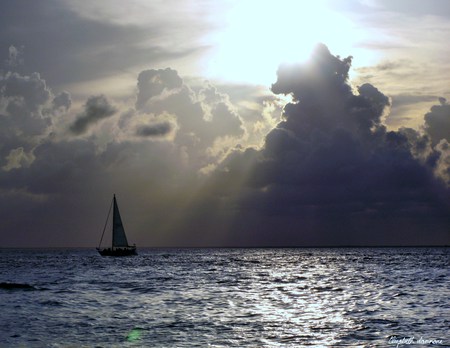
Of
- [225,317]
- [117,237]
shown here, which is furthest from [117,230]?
[225,317]

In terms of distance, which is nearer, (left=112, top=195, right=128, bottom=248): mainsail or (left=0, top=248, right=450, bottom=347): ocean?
(left=0, top=248, right=450, bottom=347): ocean

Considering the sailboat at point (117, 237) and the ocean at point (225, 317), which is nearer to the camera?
the ocean at point (225, 317)

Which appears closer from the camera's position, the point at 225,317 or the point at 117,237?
the point at 225,317

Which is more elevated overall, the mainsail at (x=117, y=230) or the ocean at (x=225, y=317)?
the mainsail at (x=117, y=230)

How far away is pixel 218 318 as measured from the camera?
141 feet

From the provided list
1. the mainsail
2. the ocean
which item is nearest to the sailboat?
the mainsail

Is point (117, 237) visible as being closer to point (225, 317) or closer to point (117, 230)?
point (117, 230)

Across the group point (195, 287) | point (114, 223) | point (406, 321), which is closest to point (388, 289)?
point (195, 287)

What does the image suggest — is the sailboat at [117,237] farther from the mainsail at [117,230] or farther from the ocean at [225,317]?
the ocean at [225,317]

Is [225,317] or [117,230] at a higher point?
[117,230]

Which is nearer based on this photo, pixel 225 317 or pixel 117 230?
pixel 225 317

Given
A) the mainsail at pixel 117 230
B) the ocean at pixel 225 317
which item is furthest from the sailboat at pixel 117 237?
the ocean at pixel 225 317

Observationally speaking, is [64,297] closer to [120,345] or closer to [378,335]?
[120,345]

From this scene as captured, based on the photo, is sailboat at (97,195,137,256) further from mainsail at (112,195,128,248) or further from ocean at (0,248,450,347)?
ocean at (0,248,450,347)
